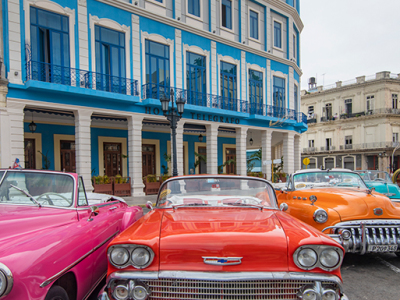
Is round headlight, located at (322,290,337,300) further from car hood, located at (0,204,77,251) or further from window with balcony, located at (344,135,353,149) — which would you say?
window with balcony, located at (344,135,353,149)

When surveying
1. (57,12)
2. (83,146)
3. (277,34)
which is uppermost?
(277,34)

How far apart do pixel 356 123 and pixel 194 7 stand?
36.5 meters

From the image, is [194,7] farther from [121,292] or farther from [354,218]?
[121,292]

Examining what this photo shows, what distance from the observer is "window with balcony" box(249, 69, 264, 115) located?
20.0 m

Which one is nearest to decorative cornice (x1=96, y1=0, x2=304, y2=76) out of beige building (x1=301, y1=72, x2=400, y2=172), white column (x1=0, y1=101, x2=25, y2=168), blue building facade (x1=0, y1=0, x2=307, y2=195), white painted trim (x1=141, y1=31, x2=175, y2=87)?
blue building facade (x1=0, y1=0, x2=307, y2=195)

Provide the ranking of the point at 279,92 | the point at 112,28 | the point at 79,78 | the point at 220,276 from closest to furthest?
the point at 220,276 → the point at 79,78 → the point at 112,28 → the point at 279,92

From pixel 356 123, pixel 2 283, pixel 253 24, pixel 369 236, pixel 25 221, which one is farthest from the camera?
pixel 356 123

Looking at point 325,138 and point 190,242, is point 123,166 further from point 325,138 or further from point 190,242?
point 325,138

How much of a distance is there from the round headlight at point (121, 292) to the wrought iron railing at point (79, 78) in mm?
11960

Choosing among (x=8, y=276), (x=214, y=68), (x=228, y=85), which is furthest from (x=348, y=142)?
(x=8, y=276)

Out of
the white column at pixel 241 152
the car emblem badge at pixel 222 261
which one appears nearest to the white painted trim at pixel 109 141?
the white column at pixel 241 152

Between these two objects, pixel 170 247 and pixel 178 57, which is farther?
pixel 178 57

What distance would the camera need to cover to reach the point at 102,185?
13.6 metres

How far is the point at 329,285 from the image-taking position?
206 cm
